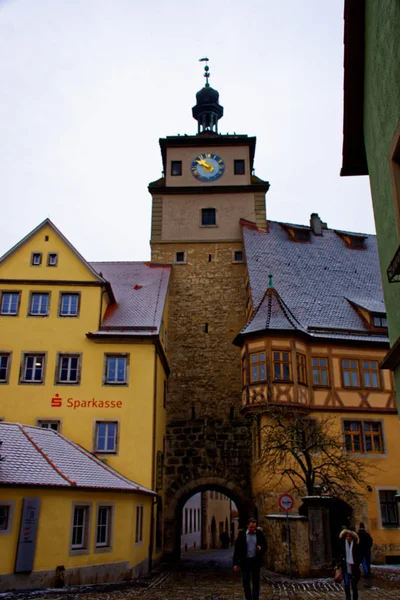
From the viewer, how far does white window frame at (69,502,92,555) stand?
15008 millimetres

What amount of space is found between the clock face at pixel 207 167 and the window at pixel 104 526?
65.8 feet

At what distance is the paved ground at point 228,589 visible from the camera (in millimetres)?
12539

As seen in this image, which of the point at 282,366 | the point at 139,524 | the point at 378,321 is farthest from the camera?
the point at 378,321

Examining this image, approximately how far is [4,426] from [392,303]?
12572 millimetres

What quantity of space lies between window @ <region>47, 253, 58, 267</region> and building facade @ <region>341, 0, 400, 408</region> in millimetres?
14159

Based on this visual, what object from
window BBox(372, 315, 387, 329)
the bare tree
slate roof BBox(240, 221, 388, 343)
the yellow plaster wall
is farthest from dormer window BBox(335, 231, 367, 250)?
the yellow plaster wall

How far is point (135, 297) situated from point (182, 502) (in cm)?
898

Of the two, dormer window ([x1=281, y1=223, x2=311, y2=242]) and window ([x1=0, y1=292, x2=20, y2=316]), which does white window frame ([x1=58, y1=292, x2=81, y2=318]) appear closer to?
window ([x1=0, y1=292, x2=20, y2=316])

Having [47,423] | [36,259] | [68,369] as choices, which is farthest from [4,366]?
[36,259]

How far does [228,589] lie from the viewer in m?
14.2

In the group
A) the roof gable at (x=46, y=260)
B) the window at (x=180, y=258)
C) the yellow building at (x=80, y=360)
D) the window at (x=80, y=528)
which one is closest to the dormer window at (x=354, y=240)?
the window at (x=180, y=258)

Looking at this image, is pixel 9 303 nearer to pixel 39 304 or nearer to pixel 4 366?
pixel 39 304

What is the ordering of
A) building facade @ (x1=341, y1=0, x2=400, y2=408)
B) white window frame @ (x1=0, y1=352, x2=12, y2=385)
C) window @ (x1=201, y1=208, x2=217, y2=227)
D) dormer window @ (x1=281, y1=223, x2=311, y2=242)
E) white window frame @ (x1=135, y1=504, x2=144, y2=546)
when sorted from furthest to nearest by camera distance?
dormer window @ (x1=281, y1=223, x2=311, y2=242) → window @ (x1=201, y1=208, x2=217, y2=227) → white window frame @ (x1=0, y1=352, x2=12, y2=385) → white window frame @ (x1=135, y1=504, x2=144, y2=546) → building facade @ (x1=341, y1=0, x2=400, y2=408)

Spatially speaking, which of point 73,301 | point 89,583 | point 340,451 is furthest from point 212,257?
point 89,583
